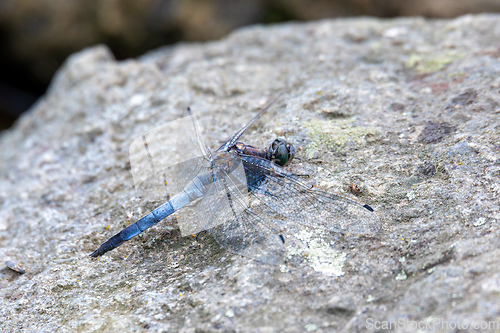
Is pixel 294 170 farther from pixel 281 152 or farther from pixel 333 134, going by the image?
pixel 333 134

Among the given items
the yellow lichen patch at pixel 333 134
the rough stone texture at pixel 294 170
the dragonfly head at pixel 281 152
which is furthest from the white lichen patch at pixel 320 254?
the yellow lichen patch at pixel 333 134

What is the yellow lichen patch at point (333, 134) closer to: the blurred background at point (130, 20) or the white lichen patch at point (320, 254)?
the white lichen patch at point (320, 254)

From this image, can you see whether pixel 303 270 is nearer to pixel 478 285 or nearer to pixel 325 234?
pixel 325 234

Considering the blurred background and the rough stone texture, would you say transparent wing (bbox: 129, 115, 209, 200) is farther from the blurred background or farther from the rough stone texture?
the blurred background

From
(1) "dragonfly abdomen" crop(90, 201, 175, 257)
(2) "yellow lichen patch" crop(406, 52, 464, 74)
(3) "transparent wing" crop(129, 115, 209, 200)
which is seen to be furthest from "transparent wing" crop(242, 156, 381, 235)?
(2) "yellow lichen patch" crop(406, 52, 464, 74)

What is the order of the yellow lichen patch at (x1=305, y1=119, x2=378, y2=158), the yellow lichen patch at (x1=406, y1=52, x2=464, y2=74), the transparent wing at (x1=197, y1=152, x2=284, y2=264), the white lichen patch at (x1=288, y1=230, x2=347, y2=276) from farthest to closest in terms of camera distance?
the yellow lichen patch at (x1=406, y1=52, x2=464, y2=74)
the yellow lichen patch at (x1=305, y1=119, x2=378, y2=158)
the transparent wing at (x1=197, y1=152, x2=284, y2=264)
the white lichen patch at (x1=288, y1=230, x2=347, y2=276)

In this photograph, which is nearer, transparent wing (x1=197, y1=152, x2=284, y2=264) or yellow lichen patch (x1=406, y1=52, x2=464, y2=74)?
transparent wing (x1=197, y1=152, x2=284, y2=264)
